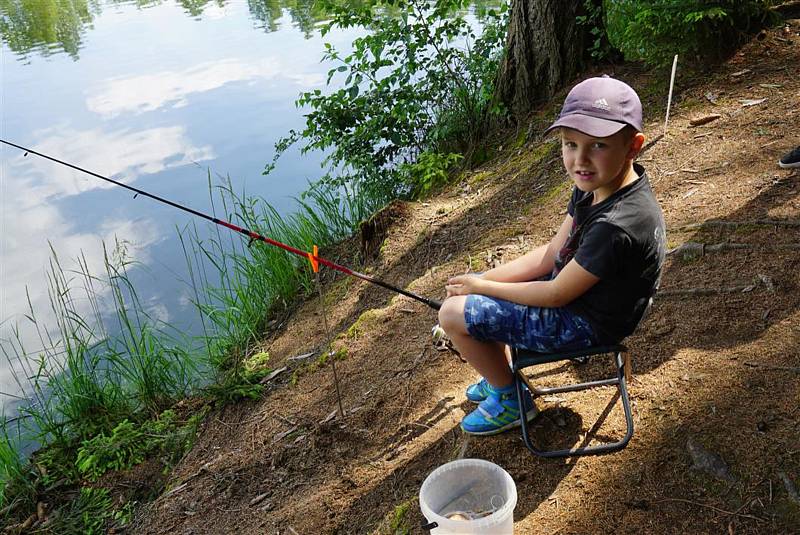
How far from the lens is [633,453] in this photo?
2379 mm

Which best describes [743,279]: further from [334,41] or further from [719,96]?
[334,41]

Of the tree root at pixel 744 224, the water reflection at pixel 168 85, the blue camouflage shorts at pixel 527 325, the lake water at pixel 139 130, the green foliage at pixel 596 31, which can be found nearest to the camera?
the blue camouflage shorts at pixel 527 325

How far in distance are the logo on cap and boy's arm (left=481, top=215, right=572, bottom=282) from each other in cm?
53

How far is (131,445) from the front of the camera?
414 cm

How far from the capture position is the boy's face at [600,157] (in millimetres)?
2160

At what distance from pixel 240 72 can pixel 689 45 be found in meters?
8.41

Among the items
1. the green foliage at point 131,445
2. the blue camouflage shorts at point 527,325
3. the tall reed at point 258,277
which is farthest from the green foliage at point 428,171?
the blue camouflage shorts at point 527,325

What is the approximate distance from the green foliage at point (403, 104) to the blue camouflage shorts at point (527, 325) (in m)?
4.14

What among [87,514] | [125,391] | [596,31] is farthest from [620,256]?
[596,31]

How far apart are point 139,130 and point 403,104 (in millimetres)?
5013

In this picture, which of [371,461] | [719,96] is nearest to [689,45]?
[719,96]

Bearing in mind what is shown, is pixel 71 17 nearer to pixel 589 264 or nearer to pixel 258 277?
pixel 258 277

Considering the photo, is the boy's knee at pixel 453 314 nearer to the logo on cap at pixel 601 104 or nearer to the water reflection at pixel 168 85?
→ the logo on cap at pixel 601 104

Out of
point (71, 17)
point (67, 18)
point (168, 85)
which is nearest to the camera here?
point (168, 85)
